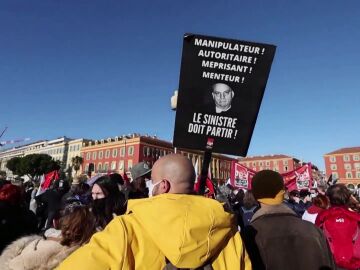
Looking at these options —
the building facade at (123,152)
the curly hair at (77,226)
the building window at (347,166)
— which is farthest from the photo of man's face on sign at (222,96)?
the building window at (347,166)

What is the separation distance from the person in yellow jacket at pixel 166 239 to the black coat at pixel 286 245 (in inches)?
21.5

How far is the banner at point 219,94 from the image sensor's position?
2346 millimetres

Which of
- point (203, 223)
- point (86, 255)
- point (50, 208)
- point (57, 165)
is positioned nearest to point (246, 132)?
point (203, 223)

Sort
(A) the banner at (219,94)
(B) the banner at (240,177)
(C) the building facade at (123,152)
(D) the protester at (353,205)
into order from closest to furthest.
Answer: (A) the banner at (219,94) < (D) the protester at (353,205) < (B) the banner at (240,177) < (C) the building facade at (123,152)

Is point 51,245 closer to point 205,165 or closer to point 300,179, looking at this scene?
point 205,165

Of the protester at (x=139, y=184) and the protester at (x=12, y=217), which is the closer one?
the protester at (x=12, y=217)

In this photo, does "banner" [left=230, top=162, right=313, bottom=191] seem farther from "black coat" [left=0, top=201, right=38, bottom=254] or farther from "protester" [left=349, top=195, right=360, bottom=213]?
"black coat" [left=0, top=201, right=38, bottom=254]

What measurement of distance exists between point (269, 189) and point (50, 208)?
6.12 meters

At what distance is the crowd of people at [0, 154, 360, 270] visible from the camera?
1.29 m

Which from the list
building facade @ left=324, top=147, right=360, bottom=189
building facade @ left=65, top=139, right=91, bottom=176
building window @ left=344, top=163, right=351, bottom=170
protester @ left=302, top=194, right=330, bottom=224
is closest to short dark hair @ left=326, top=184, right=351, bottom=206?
protester @ left=302, top=194, right=330, bottom=224

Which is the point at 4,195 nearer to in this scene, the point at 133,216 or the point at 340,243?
the point at 133,216

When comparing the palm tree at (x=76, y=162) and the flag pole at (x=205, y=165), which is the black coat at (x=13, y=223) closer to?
the flag pole at (x=205, y=165)

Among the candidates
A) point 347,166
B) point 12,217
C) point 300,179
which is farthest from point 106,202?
point 347,166

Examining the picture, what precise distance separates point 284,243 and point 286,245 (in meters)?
0.02
